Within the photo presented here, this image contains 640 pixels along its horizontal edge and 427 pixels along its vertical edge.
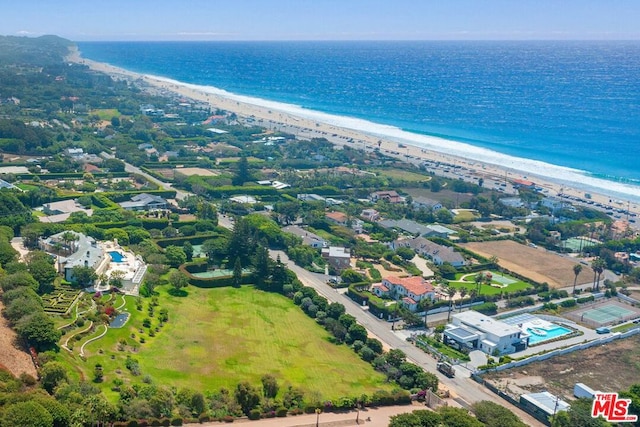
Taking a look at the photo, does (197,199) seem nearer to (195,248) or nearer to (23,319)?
(195,248)

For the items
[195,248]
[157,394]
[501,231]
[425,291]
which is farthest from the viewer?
[501,231]

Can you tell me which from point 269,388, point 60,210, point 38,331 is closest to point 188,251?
point 60,210

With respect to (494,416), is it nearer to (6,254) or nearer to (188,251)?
(188,251)

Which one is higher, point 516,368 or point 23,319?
point 23,319

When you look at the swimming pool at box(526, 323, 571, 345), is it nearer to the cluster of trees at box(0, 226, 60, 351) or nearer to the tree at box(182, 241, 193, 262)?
the tree at box(182, 241, 193, 262)

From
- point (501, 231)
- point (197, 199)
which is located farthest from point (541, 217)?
point (197, 199)

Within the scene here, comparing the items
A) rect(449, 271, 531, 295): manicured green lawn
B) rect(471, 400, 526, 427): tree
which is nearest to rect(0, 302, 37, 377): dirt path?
rect(471, 400, 526, 427): tree

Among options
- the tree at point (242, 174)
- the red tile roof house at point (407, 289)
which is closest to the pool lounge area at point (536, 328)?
the red tile roof house at point (407, 289)
